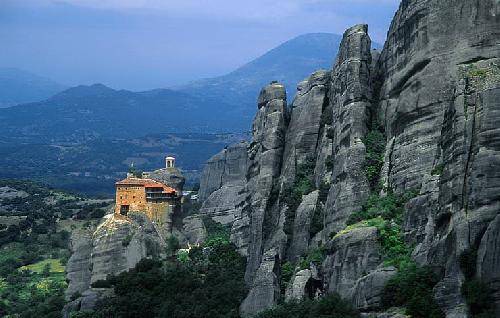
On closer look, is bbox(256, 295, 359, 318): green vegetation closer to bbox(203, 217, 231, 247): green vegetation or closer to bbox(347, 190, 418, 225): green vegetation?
bbox(347, 190, 418, 225): green vegetation

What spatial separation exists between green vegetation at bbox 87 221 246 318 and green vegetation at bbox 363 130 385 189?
10327 mm

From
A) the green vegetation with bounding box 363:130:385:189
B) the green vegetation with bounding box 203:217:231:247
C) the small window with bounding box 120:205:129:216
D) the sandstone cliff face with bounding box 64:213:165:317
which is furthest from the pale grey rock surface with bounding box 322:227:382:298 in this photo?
the small window with bounding box 120:205:129:216

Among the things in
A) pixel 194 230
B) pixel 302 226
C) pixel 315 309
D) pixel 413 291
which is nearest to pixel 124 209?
pixel 194 230

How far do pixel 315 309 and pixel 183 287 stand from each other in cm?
1834

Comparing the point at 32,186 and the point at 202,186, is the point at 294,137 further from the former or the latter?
the point at 32,186

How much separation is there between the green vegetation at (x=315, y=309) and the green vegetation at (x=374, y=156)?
6557 mm

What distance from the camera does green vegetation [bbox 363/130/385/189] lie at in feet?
136

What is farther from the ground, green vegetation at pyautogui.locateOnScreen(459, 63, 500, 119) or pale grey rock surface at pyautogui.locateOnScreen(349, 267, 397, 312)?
green vegetation at pyautogui.locateOnScreen(459, 63, 500, 119)

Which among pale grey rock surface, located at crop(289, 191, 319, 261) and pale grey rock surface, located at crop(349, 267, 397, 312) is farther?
pale grey rock surface, located at crop(289, 191, 319, 261)

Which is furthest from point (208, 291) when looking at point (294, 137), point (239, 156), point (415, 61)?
point (239, 156)

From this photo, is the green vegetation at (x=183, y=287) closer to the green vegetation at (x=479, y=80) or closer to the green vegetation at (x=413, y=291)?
the green vegetation at (x=413, y=291)

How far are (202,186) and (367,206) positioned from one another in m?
61.5

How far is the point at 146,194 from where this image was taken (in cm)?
6662

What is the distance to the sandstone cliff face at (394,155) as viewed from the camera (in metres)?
30.0
